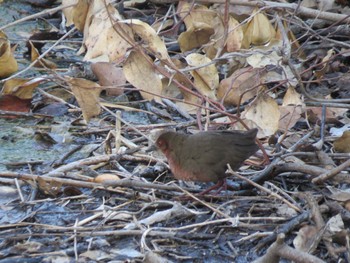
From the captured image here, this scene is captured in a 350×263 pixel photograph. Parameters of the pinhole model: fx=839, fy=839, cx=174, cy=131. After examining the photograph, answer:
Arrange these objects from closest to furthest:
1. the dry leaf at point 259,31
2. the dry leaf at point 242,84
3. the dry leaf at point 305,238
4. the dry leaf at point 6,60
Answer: the dry leaf at point 305,238 < the dry leaf at point 242,84 < the dry leaf at point 259,31 < the dry leaf at point 6,60

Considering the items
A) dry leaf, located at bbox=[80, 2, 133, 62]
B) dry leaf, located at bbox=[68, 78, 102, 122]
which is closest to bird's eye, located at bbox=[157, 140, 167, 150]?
dry leaf, located at bbox=[68, 78, 102, 122]

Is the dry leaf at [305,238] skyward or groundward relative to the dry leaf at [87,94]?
groundward

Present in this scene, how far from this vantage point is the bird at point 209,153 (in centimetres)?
469

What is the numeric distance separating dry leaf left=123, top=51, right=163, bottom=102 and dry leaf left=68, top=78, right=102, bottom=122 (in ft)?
0.78

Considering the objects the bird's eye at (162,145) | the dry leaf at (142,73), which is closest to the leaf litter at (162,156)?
the dry leaf at (142,73)

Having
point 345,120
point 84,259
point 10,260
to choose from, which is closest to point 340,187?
point 345,120

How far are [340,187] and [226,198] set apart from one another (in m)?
0.65

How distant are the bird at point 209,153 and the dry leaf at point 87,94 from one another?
492 millimetres

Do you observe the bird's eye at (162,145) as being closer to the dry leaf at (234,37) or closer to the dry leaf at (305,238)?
the dry leaf at (305,238)

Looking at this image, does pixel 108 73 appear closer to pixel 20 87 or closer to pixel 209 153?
pixel 20 87

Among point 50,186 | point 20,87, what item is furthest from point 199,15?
point 50,186

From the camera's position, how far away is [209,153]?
15.6 feet

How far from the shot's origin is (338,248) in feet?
13.3

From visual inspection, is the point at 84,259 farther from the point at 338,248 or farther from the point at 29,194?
the point at 338,248
